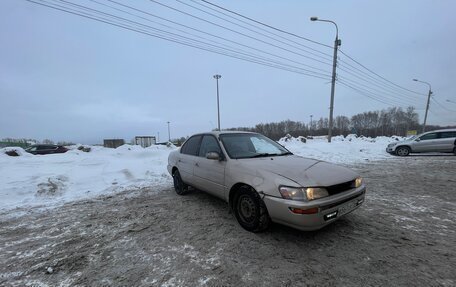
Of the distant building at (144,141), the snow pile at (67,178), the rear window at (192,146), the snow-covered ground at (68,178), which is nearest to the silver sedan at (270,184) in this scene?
the rear window at (192,146)

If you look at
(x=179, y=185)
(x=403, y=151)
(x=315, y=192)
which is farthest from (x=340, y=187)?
(x=403, y=151)

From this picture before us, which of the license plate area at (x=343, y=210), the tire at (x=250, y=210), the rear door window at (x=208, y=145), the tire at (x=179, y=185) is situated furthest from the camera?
the tire at (x=179, y=185)

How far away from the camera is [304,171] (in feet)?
10.9

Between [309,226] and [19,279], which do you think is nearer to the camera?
[19,279]

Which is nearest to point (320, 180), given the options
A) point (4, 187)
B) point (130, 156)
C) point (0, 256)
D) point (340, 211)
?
point (340, 211)

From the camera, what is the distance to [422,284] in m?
2.35

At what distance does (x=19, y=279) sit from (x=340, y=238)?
161 inches

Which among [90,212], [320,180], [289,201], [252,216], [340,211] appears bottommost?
[90,212]

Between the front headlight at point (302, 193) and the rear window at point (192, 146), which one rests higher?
the rear window at point (192, 146)

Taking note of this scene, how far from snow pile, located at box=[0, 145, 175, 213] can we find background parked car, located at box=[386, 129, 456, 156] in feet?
49.8

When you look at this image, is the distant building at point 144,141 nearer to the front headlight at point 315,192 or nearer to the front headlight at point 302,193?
the front headlight at point 302,193

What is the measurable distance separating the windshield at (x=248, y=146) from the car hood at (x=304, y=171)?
0.36m

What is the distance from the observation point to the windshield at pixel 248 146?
168 inches

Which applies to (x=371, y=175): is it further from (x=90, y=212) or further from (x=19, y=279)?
(x=19, y=279)
